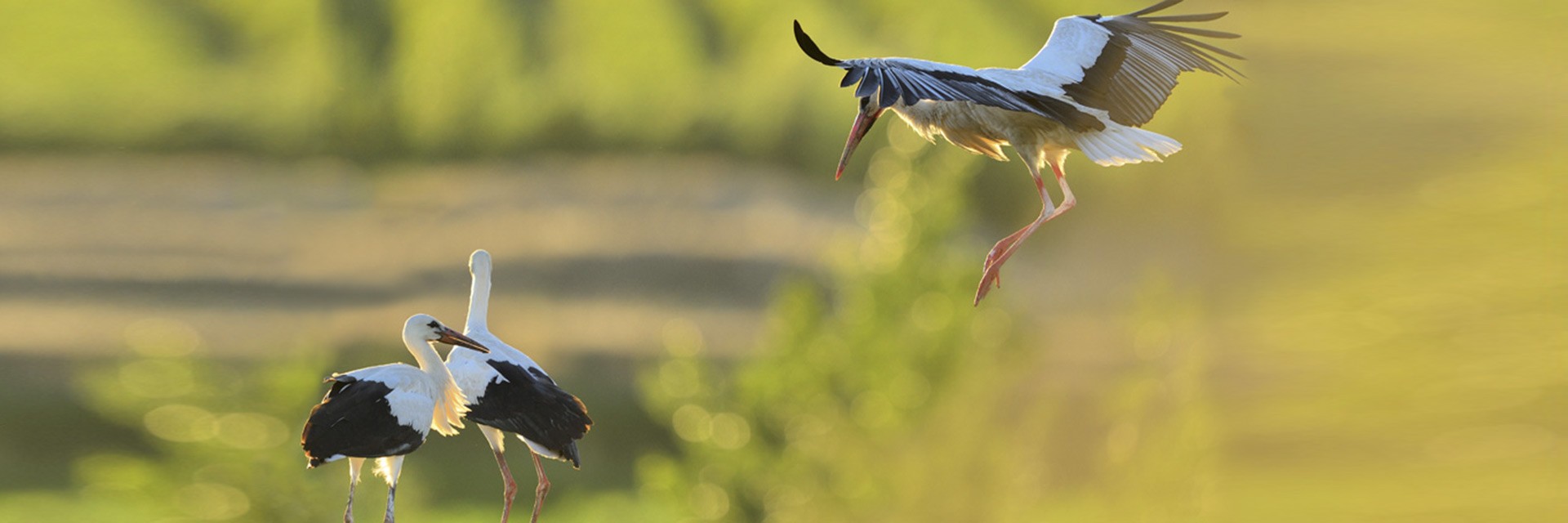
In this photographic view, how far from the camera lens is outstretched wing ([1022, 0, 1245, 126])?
3.39 m

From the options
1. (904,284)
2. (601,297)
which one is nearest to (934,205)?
(904,284)

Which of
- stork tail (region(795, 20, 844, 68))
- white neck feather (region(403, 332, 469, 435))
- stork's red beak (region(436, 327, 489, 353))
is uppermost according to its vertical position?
stork tail (region(795, 20, 844, 68))

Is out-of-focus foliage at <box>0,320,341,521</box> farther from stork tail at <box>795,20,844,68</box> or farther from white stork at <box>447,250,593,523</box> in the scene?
stork tail at <box>795,20,844,68</box>

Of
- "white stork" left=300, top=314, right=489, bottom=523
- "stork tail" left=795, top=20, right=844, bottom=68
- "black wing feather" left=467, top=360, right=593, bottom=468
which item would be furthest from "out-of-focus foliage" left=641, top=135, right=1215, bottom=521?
"stork tail" left=795, top=20, right=844, bottom=68

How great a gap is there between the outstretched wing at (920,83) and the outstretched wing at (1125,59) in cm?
37

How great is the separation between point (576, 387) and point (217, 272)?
3.29 m

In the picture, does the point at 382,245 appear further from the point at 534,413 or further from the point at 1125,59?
the point at 1125,59

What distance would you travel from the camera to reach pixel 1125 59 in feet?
11.6

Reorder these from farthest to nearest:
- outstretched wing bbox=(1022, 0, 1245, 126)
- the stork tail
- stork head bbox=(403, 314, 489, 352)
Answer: stork head bbox=(403, 314, 489, 352), outstretched wing bbox=(1022, 0, 1245, 126), the stork tail

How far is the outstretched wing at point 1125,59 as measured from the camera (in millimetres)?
3391

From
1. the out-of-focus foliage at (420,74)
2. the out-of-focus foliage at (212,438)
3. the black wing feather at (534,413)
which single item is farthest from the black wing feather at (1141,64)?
the out-of-focus foliage at (420,74)

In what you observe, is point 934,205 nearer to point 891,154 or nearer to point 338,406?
point 891,154

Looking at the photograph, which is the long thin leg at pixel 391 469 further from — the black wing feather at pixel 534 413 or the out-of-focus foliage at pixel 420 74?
the out-of-focus foliage at pixel 420 74

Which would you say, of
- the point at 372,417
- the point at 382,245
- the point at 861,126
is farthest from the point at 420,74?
the point at 861,126
